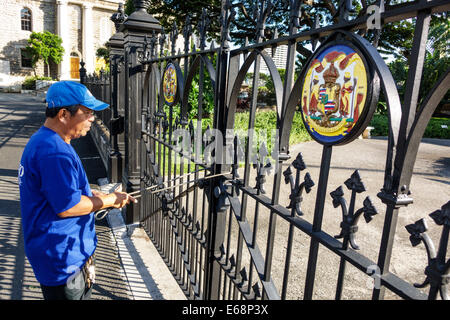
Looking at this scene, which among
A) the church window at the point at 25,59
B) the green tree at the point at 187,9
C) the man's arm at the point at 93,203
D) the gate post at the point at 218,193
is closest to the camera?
the man's arm at the point at 93,203

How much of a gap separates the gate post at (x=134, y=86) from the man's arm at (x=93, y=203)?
2541 mm

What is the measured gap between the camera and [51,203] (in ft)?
5.96

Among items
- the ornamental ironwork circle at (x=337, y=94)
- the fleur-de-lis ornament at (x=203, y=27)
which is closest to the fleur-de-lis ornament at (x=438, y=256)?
the ornamental ironwork circle at (x=337, y=94)

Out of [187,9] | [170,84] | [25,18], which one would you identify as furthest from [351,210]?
[25,18]

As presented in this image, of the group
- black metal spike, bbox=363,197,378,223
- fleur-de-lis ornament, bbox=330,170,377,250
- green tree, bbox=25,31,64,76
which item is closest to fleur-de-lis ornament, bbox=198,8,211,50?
fleur-de-lis ornament, bbox=330,170,377,250

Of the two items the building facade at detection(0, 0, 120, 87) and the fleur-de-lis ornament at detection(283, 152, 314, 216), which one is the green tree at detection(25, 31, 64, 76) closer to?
the building facade at detection(0, 0, 120, 87)

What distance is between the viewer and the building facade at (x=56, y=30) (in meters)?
37.1

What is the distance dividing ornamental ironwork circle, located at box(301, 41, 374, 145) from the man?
4.49 feet

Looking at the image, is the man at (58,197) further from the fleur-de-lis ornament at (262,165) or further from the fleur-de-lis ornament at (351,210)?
the fleur-de-lis ornament at (351,210)

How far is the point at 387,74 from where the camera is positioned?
109 cm

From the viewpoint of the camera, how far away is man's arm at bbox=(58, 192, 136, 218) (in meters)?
1.88

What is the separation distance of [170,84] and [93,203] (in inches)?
59.2

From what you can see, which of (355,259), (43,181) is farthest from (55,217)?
(355,259)
